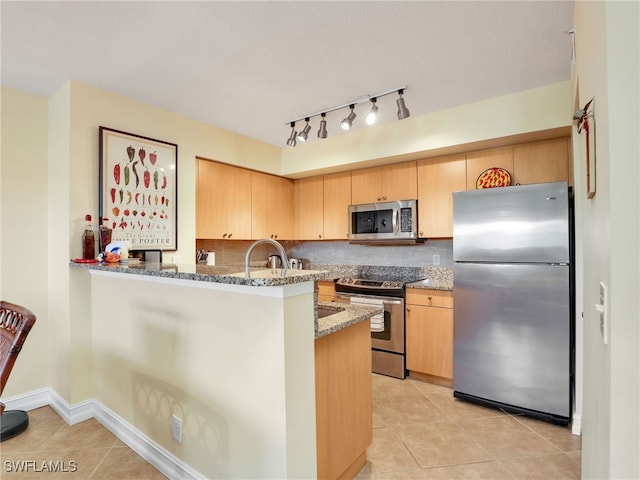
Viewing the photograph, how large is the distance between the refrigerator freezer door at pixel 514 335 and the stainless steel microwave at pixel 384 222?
2.68 ft

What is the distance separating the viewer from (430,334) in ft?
10.3

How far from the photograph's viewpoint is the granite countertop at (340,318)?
1.54 m

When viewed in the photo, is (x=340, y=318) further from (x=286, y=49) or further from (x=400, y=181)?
(x=400, y=181)

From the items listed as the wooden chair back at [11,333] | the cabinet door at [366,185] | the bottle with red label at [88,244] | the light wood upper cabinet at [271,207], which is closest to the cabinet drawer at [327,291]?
the light wood upper cabinet at [271,207]

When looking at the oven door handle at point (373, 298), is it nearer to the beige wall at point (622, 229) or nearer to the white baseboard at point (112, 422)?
the white baseboard at point (112, 422)

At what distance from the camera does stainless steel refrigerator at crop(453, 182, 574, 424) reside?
236 centimetres

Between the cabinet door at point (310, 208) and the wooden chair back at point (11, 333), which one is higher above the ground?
the cabinet door at point (310, 208)

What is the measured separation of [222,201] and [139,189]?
89cm

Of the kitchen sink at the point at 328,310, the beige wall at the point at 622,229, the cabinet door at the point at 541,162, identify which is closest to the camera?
the beige wall at the point at 622,229

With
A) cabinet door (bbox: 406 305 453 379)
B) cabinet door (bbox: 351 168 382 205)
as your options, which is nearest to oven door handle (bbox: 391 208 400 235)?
cabinet door (bbox: 351 168 382 205)

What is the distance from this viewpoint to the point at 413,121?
125 inches

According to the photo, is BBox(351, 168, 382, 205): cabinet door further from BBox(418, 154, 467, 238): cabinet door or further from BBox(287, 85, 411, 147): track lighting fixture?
BBox(287, 85, 411, 147): track lighting fixture

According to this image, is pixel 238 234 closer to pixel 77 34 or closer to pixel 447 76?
pixel 77 34

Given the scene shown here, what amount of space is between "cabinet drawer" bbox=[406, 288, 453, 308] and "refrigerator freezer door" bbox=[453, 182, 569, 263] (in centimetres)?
46
